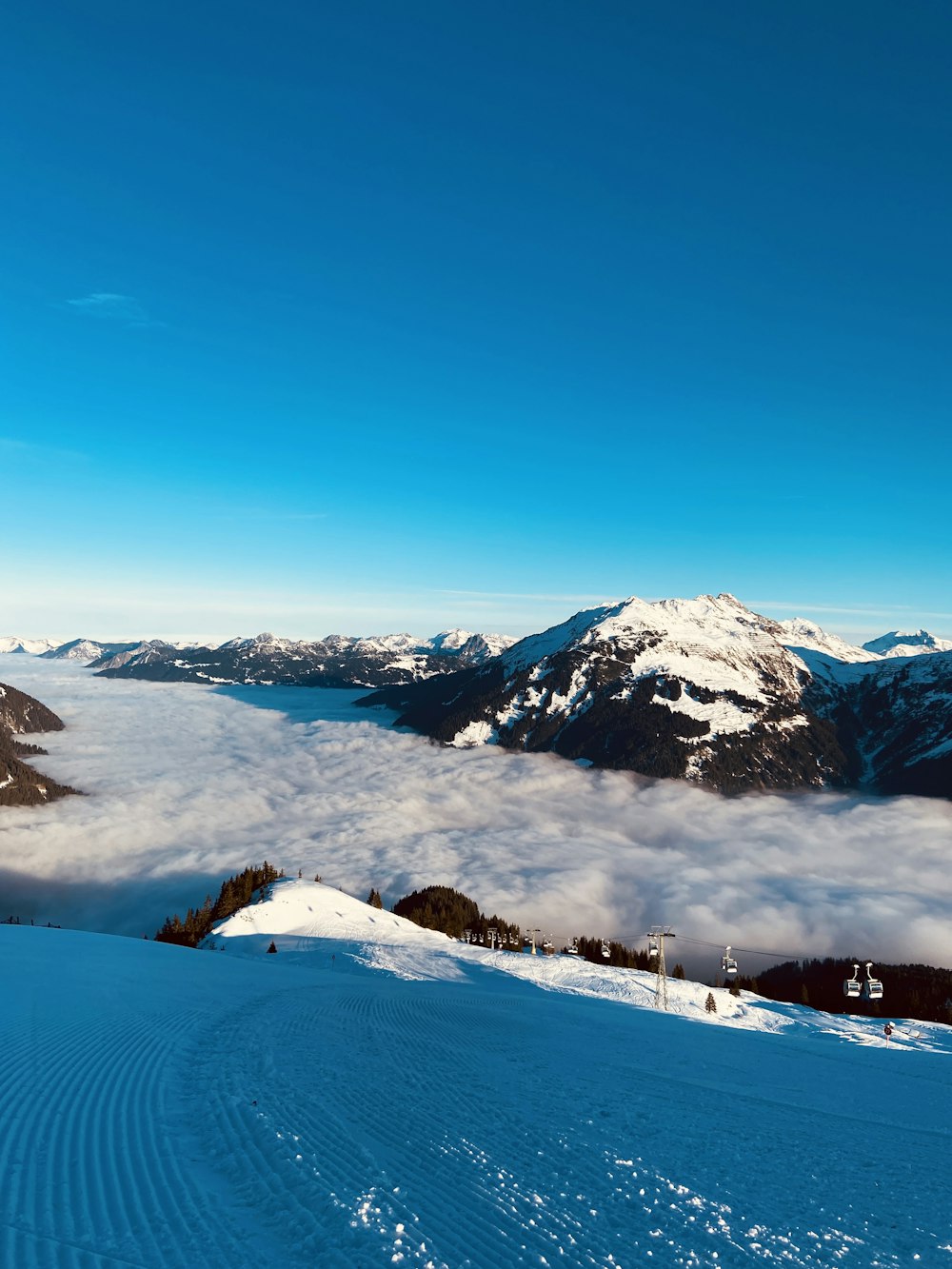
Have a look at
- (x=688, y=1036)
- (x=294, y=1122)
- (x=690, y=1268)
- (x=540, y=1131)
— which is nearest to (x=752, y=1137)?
(x=540, y=1131)

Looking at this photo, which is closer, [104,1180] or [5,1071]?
[104,1180]

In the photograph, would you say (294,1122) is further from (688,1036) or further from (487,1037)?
(688,1036)

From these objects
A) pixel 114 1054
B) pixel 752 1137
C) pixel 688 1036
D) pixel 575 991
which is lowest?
pixel 575 991

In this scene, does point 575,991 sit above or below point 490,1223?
below

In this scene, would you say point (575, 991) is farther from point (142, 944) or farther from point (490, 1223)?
point (490, 1223)

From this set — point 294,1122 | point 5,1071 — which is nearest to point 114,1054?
point 5,1071

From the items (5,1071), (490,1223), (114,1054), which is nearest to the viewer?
(490,1223)

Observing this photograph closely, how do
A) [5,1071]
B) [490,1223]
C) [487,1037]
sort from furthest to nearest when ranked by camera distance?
[487,1037] → [5,1071] → [490,1223]
